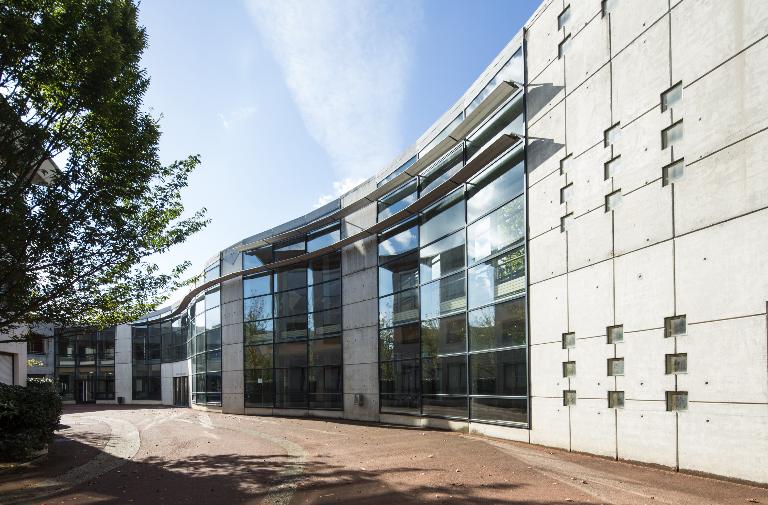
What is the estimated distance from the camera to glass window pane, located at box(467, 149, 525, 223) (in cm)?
1550

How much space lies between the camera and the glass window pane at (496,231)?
50.4 feet

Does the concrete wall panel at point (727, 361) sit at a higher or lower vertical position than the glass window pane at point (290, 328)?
higher

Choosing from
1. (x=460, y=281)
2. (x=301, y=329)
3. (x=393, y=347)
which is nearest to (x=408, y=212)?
(x=460, y=281)

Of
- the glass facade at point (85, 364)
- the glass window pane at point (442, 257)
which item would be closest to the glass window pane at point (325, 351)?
the glass window pane at point (442, 257)

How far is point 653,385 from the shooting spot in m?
10.5

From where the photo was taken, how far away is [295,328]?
27.6 metres

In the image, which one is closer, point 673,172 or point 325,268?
point 673,172

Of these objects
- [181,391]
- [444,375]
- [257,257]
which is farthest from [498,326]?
[181,391]

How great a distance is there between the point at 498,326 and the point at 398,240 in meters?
7.20

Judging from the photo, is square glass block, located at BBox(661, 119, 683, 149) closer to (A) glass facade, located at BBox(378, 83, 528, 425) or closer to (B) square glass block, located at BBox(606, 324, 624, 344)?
(B) square glass block, located at BBox(606, 324, 624, 344)

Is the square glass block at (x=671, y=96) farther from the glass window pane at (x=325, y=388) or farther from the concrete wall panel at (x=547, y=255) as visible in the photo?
the glass window pane at (x=325, y=388)

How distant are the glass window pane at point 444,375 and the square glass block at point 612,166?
782 cm

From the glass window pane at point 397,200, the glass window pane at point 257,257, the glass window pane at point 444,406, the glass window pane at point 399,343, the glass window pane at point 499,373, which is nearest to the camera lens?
the glass window pane at point 499,373

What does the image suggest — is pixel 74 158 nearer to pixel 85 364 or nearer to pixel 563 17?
pixel 563 17
